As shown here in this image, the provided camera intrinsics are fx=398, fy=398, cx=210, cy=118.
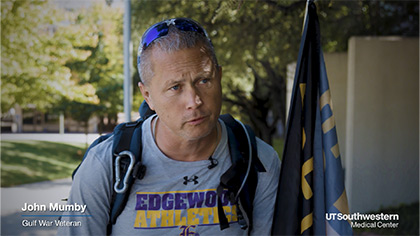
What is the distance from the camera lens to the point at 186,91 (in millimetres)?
1765

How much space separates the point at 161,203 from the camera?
1.80 metres

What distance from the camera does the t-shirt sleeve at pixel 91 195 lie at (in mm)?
1748

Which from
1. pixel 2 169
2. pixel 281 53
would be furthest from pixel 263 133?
pixel 2 169

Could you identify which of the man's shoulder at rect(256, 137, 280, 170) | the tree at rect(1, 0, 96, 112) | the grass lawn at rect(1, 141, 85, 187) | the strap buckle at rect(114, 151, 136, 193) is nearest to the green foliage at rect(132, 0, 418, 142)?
the tree at rect(1, 0, 96, 112)

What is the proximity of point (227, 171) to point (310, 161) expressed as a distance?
1.54 ft

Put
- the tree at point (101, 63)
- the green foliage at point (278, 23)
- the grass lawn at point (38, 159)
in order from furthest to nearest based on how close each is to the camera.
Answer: the grass lawn at point (38, 159), the tree at point (101, 63), the green foliage at point (278, 23)

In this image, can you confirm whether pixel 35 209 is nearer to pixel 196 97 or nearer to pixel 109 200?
pixel 109 200

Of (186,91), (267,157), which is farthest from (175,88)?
(267,157)

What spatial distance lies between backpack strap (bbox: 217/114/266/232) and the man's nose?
0.32m

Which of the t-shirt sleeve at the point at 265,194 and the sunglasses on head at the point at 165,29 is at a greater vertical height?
the sunglasses on head at the point at 165,29

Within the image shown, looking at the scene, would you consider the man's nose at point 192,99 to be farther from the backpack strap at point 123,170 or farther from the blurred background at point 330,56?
the blurred background at point 330,56

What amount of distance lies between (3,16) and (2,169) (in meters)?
6.72

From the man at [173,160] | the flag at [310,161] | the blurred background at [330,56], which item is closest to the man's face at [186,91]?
the man at [173,160]

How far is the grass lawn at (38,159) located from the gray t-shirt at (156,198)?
1130cm
